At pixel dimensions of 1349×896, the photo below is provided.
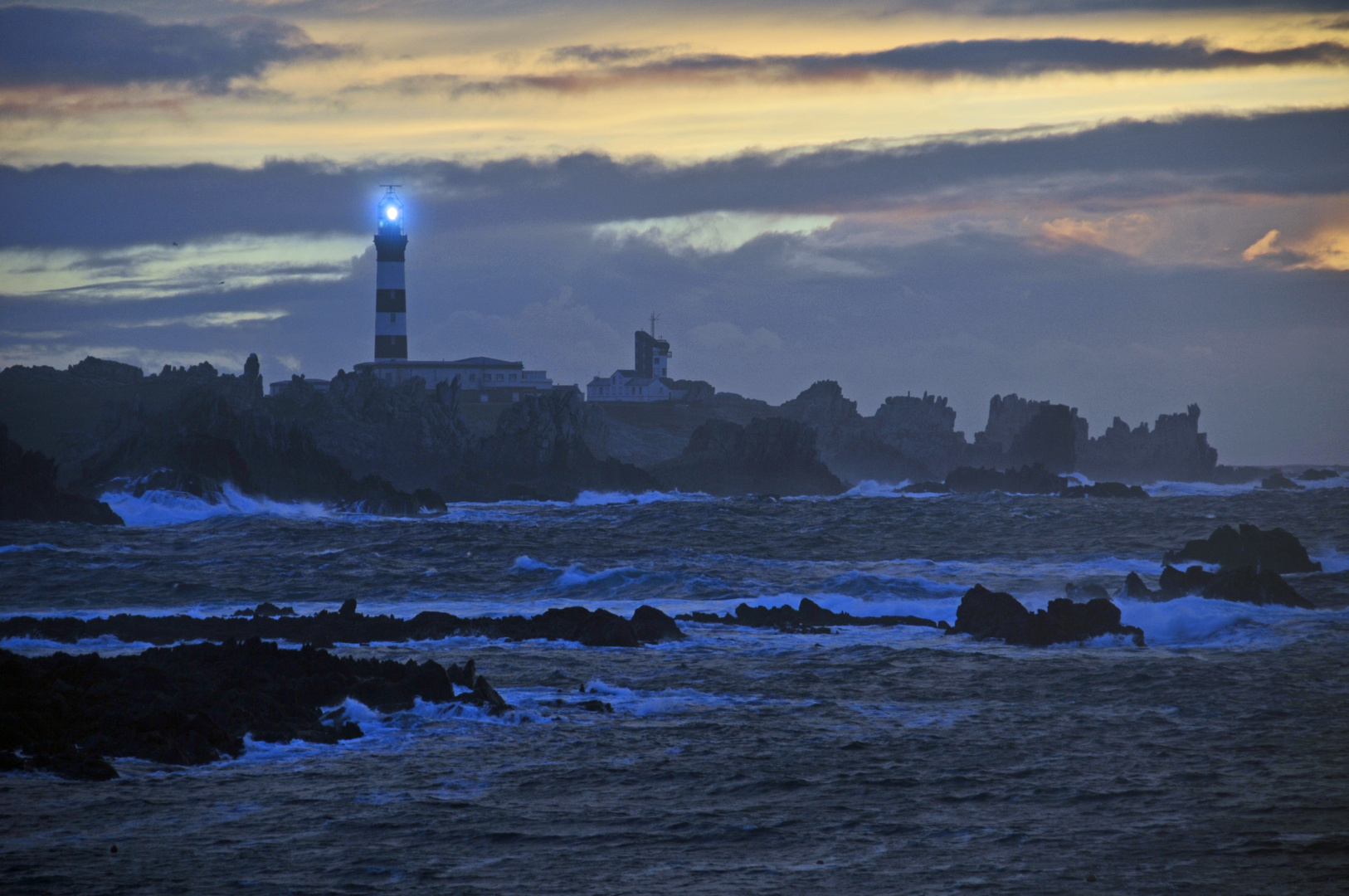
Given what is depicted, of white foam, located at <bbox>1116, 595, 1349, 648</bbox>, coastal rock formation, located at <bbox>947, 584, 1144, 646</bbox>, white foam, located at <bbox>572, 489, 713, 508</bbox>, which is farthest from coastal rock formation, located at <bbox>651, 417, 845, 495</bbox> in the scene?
coastal rock formation, located at <bbox>947, 584, 1144, 646</bbox>

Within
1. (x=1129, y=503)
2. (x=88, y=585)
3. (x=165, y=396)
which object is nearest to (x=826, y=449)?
(x=1129, y=503)

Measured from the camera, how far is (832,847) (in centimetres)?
1059

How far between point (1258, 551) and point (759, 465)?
2292 inches

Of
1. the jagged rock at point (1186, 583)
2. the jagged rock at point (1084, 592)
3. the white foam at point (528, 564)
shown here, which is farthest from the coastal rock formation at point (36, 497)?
the jagged rock at point (1186, 583)

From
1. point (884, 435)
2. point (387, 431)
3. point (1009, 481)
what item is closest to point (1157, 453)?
point (884, 435)

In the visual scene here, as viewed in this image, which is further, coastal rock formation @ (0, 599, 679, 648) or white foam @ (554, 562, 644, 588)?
white foam @ (554, 562, 644, 588)

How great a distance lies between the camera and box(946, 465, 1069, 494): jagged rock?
87.4 metres

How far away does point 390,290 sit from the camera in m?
103

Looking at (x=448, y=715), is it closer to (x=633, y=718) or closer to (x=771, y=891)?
(x=633, y=718)

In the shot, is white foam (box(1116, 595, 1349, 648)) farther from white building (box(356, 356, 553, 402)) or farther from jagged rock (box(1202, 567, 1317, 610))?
white building (box(356, 356, 553, 402))

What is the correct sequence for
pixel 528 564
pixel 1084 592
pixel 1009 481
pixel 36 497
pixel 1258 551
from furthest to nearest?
pixel 1009 481 → pixel 36 497 → pixel 528 564 → pixel 1258 551 → pixel 1084 592

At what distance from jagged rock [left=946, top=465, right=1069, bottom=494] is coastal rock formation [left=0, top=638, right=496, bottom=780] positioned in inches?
2994

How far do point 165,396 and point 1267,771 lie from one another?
3760 inches

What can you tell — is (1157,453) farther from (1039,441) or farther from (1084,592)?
(1084,592)
